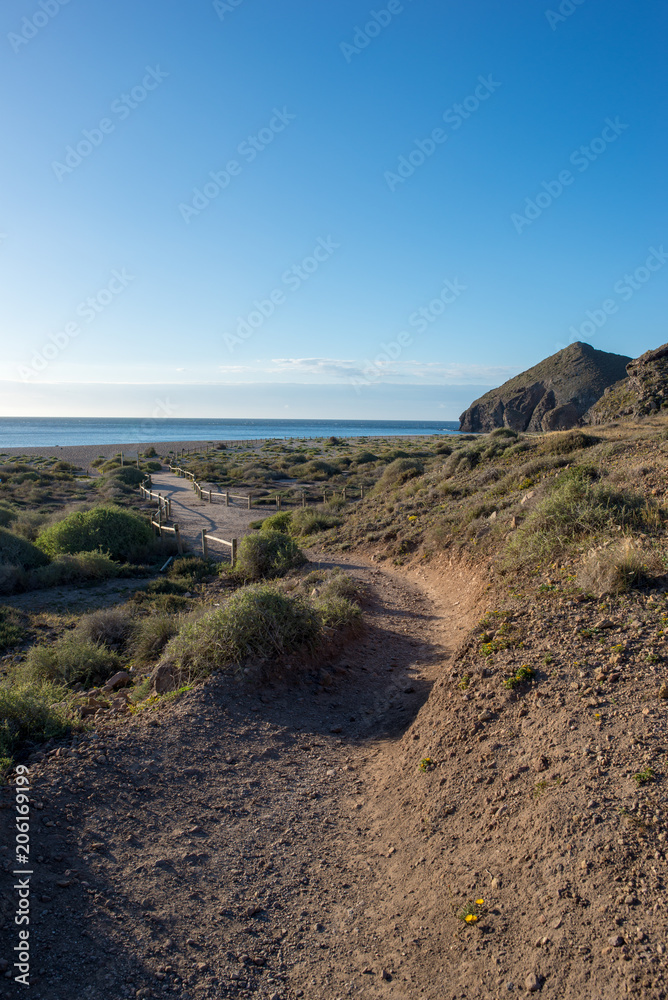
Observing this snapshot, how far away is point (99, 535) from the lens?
1755 centimetres

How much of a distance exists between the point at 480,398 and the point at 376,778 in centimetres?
8876

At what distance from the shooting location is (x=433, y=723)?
5598 mm

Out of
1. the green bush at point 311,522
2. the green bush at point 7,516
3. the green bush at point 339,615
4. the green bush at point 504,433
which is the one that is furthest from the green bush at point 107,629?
the green bush at point 504,433

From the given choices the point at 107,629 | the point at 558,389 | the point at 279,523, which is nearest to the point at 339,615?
the point at 107,629

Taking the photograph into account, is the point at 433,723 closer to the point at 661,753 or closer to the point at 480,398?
the point at 661,753

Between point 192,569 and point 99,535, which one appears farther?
point 99,535

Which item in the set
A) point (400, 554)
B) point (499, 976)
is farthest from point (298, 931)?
point (400, 554)

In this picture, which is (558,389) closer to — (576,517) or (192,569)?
(192,569)

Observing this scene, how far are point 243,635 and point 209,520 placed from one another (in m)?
17.8

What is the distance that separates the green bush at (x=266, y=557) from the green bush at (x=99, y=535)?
489 cm

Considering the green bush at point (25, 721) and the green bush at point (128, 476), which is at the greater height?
the green bush at point (128, 476)

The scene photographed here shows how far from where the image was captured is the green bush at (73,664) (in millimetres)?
8438

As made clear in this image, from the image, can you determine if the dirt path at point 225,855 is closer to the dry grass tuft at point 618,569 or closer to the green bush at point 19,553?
the dry grass tuft at point 618,569

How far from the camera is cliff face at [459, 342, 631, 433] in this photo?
50594 millimetres
